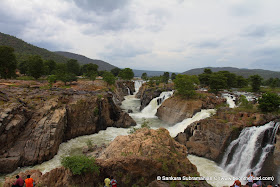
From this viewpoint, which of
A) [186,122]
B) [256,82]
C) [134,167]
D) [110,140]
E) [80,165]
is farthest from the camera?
[256,82]

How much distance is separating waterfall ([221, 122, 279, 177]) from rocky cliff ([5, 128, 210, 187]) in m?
8.66

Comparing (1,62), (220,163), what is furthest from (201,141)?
(1,62)

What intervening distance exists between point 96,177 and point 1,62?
42.2 metres

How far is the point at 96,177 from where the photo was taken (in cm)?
1153

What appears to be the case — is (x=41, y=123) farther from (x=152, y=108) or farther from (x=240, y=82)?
(x=240, y=82)

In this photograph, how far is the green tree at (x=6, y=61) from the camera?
126 ft

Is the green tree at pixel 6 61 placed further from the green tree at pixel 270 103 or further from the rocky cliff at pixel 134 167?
the green tree at pixel 270 103

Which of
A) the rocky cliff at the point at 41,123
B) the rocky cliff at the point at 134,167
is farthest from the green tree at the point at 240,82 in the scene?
the rocky cliff at the point at 134,167

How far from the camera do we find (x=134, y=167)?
11.6m

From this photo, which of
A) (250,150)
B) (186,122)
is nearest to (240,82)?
(186,122)

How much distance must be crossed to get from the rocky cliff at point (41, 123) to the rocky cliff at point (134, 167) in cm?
938

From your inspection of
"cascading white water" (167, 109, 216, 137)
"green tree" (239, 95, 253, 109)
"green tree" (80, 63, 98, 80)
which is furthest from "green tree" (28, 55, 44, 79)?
"green tree" (239, 95, 253, 109)

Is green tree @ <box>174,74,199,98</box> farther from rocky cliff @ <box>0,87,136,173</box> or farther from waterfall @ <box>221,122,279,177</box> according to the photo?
rocky cliff @ <box>0,87,136,173</box>

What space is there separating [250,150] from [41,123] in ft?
83.9
